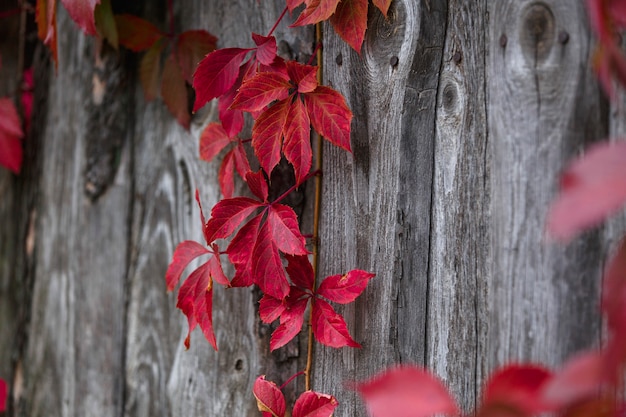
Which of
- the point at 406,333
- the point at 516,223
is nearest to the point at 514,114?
the point at 516,223

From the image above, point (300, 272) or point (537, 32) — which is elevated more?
point (537, 32)

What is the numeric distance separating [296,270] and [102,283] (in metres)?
0.69

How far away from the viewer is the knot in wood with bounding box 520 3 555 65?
0.76 m

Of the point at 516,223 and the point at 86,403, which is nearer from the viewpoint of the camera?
→ the point at 516,223

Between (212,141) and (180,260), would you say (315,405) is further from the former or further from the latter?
(212,141)

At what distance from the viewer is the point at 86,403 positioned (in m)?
1.53

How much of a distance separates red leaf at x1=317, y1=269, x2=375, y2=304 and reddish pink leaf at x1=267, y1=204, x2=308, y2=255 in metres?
0.10

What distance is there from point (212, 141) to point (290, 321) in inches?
15.6

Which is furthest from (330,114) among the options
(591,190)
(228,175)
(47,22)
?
(47,22)

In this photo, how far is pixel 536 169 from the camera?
770 mm

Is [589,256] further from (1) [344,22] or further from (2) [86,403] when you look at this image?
(2) [86,403]

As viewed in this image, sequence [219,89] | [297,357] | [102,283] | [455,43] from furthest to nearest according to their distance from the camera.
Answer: [102,283] → [297,357] → [219,89] → [455,43]

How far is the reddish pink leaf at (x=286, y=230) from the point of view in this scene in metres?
0.94

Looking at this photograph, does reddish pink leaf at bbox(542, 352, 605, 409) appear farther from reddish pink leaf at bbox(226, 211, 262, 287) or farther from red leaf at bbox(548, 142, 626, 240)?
reddish pink leaf at bbox(226, 211, 262, 287)
